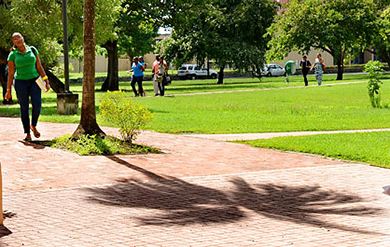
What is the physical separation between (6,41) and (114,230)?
1684 cm

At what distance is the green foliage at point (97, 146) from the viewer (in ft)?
38.2

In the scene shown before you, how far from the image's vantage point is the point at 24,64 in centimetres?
1259

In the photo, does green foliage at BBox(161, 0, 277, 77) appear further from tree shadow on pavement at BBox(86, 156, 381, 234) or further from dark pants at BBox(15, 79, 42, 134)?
tree shadow on pavement at BBox(86, 156, 381, 234)

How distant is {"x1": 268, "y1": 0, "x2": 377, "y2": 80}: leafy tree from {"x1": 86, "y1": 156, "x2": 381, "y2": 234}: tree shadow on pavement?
39.0 m

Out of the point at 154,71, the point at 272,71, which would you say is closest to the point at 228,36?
the point at 154,71

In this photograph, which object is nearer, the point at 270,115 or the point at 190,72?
the point at 270,115

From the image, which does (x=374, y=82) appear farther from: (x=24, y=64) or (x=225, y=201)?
(x=225, y=201)

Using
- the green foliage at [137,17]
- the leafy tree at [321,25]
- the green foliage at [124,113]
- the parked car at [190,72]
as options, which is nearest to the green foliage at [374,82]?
the green foliage at [124,113]

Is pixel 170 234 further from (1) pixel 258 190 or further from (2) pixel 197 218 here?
(1) pixel 258 190

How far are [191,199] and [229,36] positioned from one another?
40653 mm

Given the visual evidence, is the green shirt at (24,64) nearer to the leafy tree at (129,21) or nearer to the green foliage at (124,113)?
the green foliage at (124,113)

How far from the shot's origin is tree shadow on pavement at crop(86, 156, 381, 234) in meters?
7.44

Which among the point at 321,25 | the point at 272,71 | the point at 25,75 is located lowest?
the point at 272,71

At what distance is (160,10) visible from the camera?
3475 centimetres
